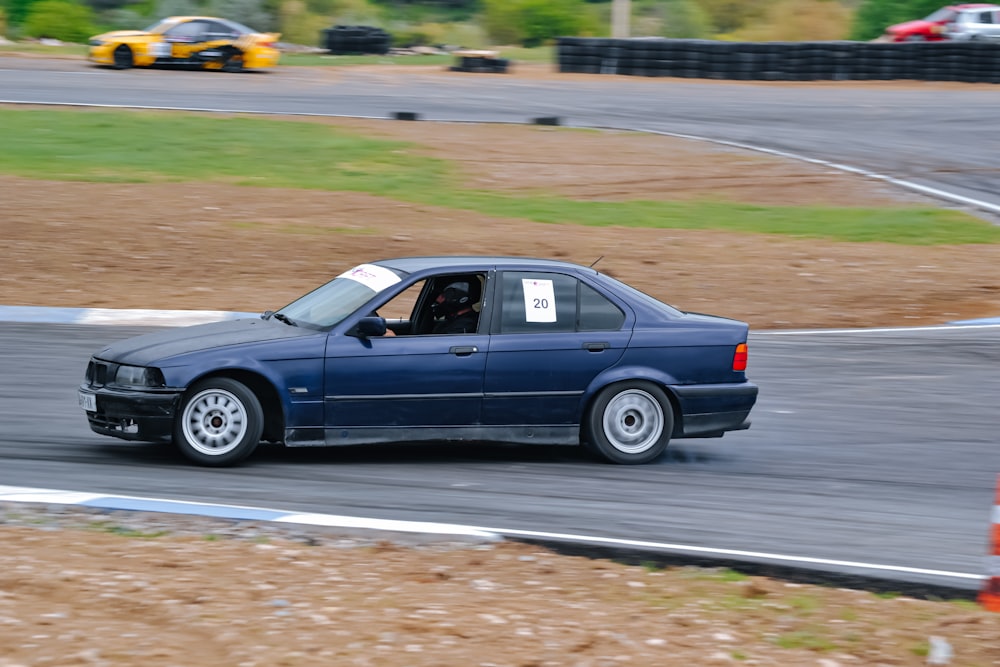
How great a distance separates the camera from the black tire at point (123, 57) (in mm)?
32281

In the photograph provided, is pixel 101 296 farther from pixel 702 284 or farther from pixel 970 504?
pixel 970 504

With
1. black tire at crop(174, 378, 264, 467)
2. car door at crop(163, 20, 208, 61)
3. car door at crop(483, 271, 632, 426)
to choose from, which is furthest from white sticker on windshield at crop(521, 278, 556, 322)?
car door at crop(163, 20, 208, 61)

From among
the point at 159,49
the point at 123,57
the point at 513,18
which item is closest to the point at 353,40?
the point at 159,49

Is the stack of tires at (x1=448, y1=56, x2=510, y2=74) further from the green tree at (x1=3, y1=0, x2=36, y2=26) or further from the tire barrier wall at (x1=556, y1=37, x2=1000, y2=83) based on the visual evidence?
the green tree at (x1=3, y1=0, x2=36, y2=26)

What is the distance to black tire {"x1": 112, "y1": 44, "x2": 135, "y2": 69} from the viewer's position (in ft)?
106

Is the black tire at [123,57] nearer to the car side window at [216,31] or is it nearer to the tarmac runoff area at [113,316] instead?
the car side window at [216,31]

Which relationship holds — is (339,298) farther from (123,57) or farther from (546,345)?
(123,57)

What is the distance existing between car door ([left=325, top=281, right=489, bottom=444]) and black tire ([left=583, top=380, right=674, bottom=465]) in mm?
786

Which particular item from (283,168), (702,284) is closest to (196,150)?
(283,168)

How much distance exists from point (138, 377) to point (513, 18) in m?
51.8

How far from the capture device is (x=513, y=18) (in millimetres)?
57812

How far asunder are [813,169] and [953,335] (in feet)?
Answer: 32.6

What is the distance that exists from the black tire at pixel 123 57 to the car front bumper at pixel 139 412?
26.1 m

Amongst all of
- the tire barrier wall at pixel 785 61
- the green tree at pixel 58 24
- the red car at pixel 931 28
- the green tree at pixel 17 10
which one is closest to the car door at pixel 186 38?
the tire barrier wall at pixel 785 61
